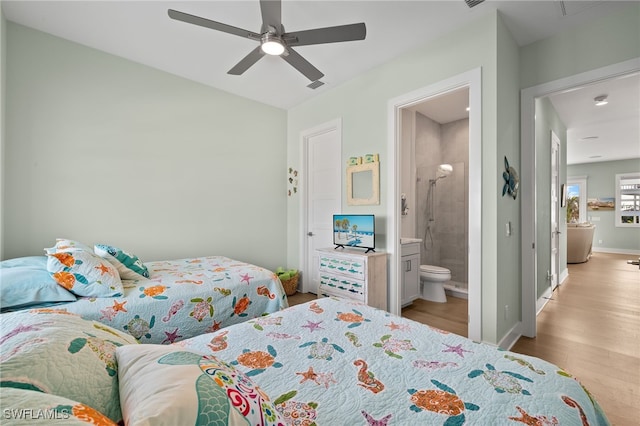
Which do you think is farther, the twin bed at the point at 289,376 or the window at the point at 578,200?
the window at the point at 578,200

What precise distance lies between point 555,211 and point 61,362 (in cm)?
558

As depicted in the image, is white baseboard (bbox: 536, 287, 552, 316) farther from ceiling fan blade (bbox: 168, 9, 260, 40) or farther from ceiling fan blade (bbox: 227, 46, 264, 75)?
ceiling fan blade (bbox: 168, 9, 260, 40)

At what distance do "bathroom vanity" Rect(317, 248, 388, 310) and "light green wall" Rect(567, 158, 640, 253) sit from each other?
29.5 feet

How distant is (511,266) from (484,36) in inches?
79.8

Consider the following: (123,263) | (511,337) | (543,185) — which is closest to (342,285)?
(511,337)

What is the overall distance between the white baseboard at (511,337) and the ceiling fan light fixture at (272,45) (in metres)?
2.95

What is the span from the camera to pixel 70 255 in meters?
1.79

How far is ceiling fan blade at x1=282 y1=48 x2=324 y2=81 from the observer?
2.25m

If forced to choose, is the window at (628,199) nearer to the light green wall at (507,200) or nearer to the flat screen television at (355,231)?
the light green wall at (507,200)

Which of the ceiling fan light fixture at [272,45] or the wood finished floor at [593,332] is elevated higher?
the ceiling fan light fixture at [272,45]

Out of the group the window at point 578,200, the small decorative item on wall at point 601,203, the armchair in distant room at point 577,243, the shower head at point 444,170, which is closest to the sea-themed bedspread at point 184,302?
the shower head at point 444,170

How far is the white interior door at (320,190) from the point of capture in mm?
3742

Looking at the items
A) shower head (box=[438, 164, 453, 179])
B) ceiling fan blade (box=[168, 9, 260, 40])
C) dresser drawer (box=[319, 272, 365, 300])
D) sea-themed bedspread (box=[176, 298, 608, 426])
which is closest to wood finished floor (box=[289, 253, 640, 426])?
dresser drawer (box=[319, 272, 365, 300])

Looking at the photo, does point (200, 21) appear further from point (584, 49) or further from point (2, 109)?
point (584, 49)
